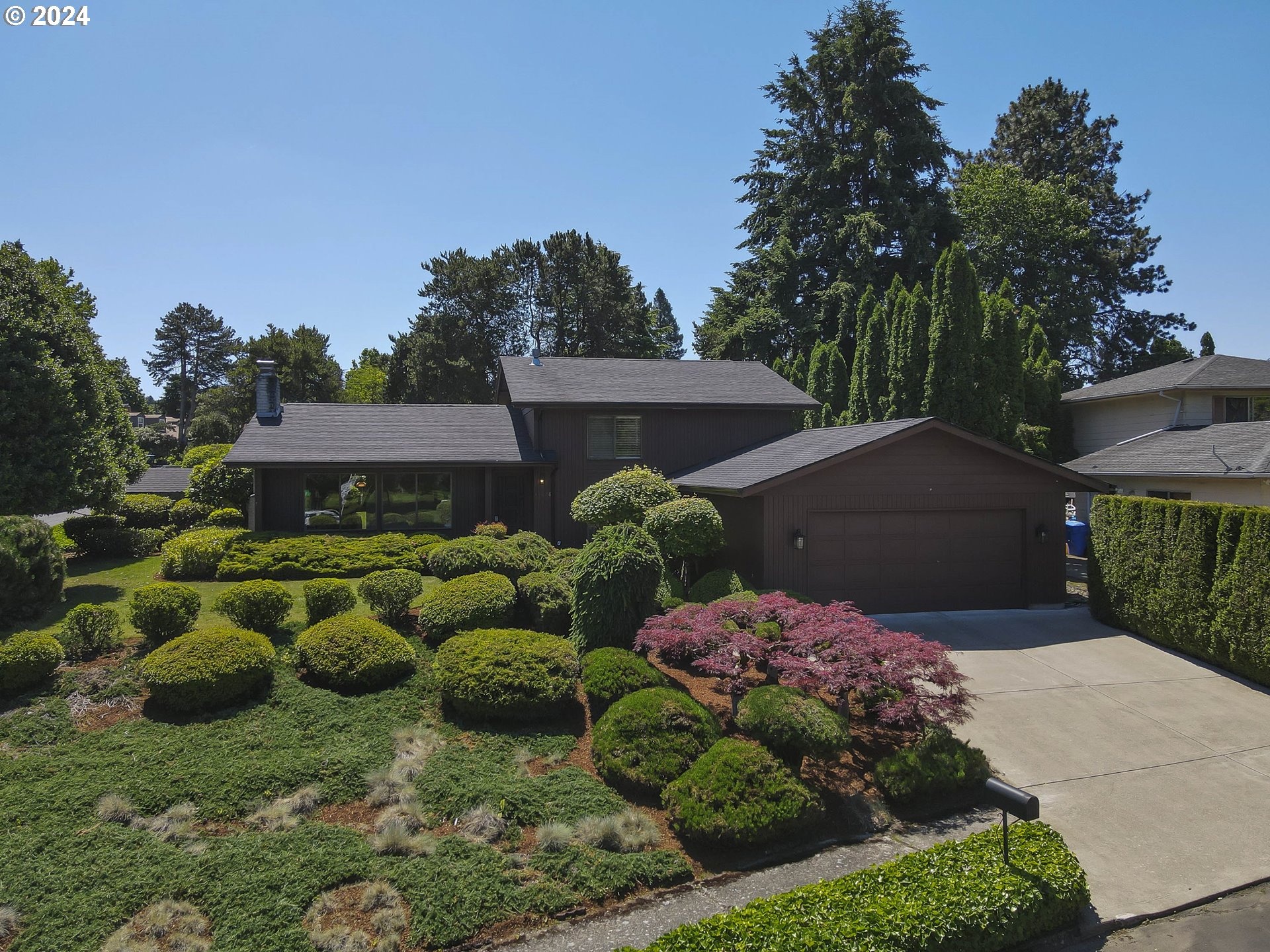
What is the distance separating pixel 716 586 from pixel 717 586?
1 centimetres

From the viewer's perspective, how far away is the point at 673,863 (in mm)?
5590

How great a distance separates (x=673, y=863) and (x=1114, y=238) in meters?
50.3

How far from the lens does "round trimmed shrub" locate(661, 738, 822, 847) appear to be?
19.0 ft

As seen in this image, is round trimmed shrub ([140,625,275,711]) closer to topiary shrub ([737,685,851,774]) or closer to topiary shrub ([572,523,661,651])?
topiary shrub ([572,523,661,651])

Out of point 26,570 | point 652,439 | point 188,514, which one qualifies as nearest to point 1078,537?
point 652,439

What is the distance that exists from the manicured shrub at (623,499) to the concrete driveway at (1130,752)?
5509mm

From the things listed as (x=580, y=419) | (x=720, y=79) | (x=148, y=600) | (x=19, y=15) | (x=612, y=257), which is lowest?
(x=148, y=600)

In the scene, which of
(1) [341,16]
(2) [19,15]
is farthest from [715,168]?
(2) [19,15]

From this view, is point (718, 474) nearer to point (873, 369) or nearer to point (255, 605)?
point (255, 605)

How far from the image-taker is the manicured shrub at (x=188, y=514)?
20.3 meters

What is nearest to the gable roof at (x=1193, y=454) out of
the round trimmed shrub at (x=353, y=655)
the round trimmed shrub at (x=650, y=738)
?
the round trimmed shrub at (x=650, y=738)

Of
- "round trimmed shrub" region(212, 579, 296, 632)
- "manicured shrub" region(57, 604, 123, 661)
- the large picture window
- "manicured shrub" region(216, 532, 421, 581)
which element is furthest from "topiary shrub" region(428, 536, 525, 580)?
the large picture window

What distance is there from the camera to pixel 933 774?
21.9 ft

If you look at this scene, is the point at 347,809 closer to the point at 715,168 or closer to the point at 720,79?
the point at 720,79
